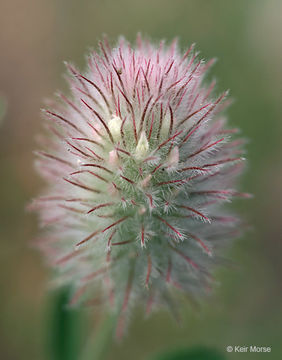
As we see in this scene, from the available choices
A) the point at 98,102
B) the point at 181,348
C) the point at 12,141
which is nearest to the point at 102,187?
the point at 98,102

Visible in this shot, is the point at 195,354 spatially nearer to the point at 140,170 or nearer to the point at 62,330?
the point at 62,330

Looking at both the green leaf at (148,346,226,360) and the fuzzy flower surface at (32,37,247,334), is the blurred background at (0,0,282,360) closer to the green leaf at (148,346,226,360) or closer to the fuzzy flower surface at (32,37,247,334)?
the green leaf at (148,346,226,360)

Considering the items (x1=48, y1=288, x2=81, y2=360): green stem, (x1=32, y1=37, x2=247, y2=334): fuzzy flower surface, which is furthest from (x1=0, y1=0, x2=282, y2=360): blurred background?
(x1=32, y1=37, x2=247, y2=334): fuzzy flower surface

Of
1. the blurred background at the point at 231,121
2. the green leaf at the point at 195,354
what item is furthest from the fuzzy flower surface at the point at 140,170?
the blurred background at the point at 231,121

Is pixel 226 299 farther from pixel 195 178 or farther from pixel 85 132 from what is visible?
pixel 85 132

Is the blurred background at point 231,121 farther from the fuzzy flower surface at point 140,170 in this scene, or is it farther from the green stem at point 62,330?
the fuzzy flower surface at point 140,170

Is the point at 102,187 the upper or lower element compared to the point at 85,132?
lower
